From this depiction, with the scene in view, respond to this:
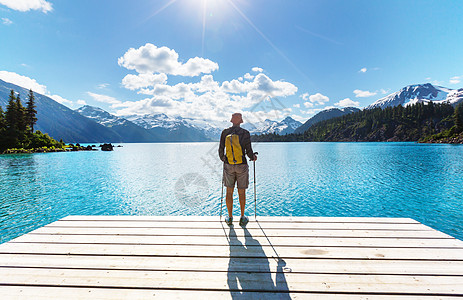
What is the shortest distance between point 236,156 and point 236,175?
0.63 meters

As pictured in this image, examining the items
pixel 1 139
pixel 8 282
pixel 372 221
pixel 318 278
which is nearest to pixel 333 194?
pixel 372 221

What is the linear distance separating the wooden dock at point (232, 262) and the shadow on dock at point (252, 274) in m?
0.02

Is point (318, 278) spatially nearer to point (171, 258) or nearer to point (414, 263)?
point (414, 263)

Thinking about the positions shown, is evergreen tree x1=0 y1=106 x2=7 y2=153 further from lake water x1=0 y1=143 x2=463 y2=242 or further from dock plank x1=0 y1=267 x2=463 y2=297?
dock plank x1=0 y1=267 x2=463 y2=297

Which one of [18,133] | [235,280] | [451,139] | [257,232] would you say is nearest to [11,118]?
[18,133]

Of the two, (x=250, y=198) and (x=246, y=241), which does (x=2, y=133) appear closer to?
(x=250, y=198)

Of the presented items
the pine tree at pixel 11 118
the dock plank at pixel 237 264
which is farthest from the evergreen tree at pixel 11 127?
the dock plank at pixel 237 264

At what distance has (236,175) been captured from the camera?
6.22 meters

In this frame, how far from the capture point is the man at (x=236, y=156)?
A: 19.6 feet

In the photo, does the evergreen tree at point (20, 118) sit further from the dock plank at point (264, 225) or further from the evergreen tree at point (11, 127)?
the dock plank at point (264, 225)

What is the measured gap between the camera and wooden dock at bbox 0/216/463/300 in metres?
3.44

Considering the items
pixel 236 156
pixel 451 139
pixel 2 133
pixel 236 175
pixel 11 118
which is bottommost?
pixel 236 175

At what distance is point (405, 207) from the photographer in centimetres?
1547

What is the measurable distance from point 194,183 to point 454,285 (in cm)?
2258
